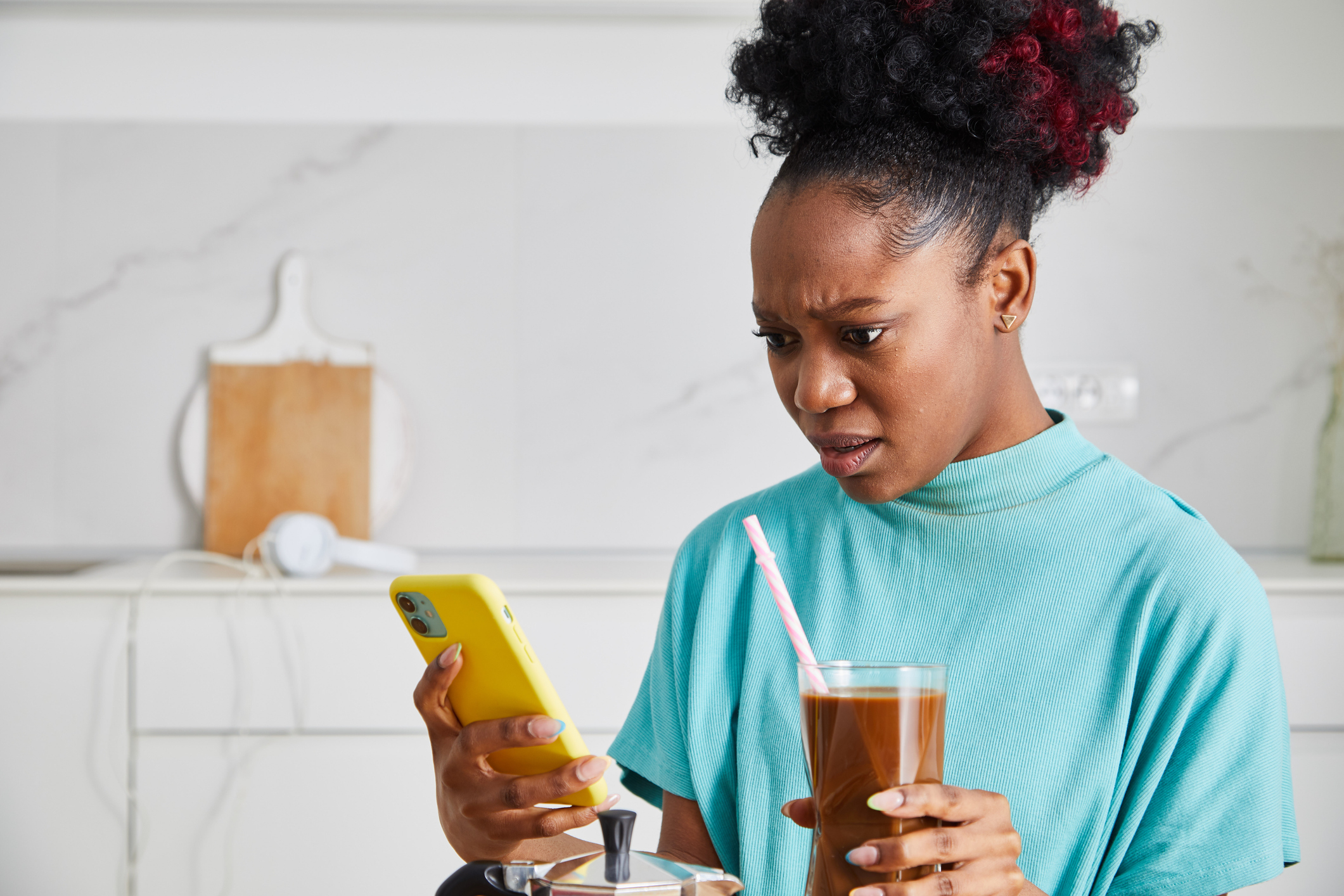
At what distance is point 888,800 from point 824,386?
0.27 m

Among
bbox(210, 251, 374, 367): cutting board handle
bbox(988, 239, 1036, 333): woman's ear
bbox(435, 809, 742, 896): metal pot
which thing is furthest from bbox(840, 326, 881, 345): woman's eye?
bbox(210, 251, 374, 367): cutting board handle

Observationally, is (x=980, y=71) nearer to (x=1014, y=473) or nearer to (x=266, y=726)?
(x=1014, y=473)

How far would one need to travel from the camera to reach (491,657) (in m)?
0.65

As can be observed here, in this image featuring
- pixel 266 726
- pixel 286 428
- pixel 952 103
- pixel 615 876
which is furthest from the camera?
pixel 286 428

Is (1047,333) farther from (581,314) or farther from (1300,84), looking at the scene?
(581,314)

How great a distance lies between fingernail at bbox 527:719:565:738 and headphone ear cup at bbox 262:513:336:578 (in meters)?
1.17


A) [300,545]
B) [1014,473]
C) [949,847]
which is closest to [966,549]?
[1014,473]

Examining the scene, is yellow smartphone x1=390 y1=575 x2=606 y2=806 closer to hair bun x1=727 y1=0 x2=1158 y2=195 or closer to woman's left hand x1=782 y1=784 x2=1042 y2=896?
woman's left hand x1=782 y1=784 x2=1042 y2=896

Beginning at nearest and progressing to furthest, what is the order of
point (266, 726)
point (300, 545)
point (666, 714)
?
point (666, 714), point (266, 726), point (300, 545)

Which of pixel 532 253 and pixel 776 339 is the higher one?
pixel 532 253

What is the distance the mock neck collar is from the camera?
79cm

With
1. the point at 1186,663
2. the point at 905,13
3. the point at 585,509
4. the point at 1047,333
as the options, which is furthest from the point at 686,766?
the point at 1047,333

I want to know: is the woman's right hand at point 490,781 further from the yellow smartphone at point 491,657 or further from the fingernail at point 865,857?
the fingernail at point 865,857

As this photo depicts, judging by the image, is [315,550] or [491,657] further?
[315,550]
